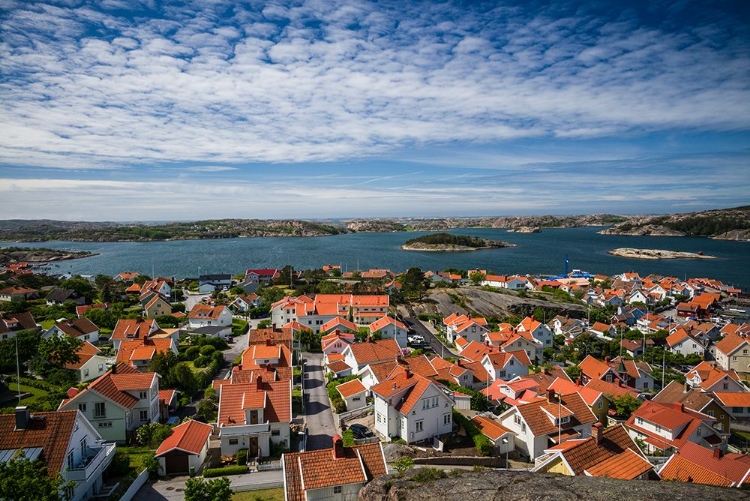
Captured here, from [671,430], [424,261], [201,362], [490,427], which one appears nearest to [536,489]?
[490,427]

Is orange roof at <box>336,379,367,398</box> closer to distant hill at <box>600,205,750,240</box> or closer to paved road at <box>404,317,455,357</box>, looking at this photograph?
paved road at <box>404,317,455,357</box>

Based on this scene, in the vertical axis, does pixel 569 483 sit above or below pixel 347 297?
above

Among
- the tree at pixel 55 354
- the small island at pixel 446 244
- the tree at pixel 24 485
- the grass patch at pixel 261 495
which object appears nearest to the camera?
the tree at pixel 24 485

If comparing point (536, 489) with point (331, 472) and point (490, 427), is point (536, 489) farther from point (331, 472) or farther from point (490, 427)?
point (490, 427)


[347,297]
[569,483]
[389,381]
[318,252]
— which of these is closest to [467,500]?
[569,483]

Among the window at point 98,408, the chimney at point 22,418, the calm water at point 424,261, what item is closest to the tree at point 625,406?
the window at point 98,408

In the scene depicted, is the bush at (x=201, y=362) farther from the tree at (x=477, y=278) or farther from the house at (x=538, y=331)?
the tree at (x=477, y=278)

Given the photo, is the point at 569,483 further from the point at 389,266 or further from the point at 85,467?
the point at 389,266
